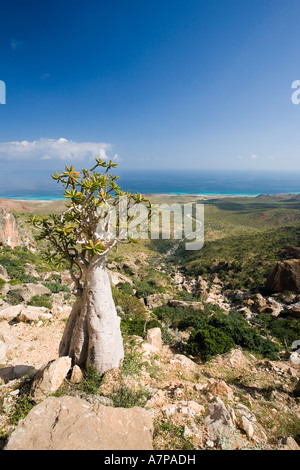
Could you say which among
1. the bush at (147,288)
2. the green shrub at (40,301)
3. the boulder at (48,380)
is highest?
the boulder at (48,380)

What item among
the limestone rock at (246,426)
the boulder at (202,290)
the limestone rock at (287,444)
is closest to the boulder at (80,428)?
the limestone rock at (246,426)

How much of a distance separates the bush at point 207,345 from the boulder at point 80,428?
505 centimetres

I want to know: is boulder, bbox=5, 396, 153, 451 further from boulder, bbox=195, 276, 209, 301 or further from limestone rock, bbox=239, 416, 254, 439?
boulder, bbox=195, 276, 209, 301

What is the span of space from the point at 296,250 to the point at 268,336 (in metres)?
13.6

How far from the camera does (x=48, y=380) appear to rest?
3908 millimetres

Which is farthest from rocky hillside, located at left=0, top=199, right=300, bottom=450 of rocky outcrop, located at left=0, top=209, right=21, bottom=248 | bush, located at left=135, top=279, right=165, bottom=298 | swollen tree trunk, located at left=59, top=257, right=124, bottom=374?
rocky outcrop, located at left=0, top=209, right=21, bottom=248

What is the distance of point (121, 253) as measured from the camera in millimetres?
30562

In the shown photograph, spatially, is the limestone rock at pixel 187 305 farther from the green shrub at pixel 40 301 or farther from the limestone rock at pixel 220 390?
the limestone rock at pixel 220 390

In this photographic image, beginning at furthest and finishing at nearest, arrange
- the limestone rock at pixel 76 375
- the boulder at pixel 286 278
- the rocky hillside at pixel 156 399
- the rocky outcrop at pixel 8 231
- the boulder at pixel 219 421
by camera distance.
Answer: the rocky outcrop at pixel 8 231 → the boulder at pixel 286 278 → the limestone rock at pixel 76 375 → the boulder at pixel 219 421 → the rocky hillside at pixel 156 399

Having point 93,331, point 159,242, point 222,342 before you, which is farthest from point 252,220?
point 93,331

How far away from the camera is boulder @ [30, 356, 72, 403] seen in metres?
3.79

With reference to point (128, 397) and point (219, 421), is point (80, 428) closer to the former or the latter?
point (128, 397)

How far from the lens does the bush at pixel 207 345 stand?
296 inches
